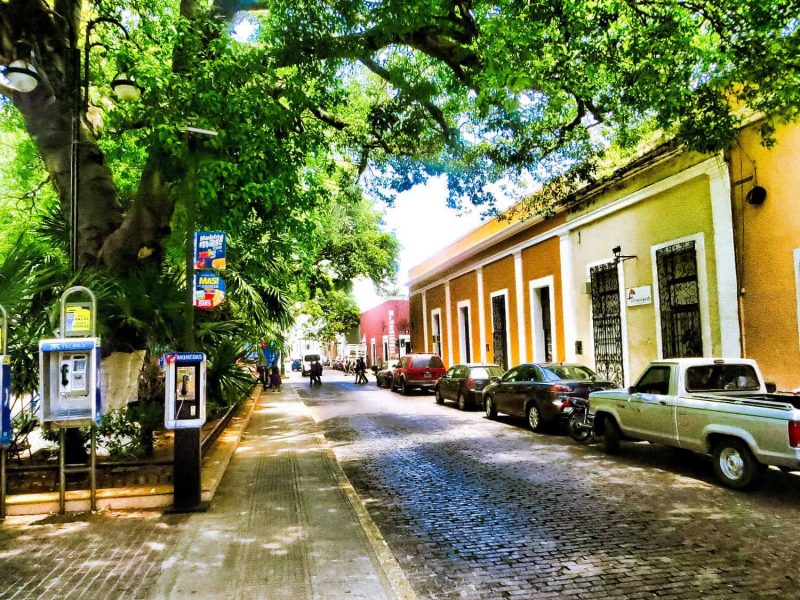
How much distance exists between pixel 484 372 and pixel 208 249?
12048 millimetres

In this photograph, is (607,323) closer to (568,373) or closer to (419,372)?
(568,373)

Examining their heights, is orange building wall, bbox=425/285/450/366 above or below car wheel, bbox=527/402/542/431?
above

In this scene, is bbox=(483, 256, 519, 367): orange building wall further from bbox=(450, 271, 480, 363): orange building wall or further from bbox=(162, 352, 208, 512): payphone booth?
bbox=(162, 352, 208, 512): payphone booth

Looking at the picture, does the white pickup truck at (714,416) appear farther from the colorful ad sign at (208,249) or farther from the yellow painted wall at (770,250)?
the colorful ad sign at (208,249)

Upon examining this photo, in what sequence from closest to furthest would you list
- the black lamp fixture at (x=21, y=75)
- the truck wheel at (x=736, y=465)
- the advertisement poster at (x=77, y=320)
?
the advertisement poster at (x=77, y=320), the black lamp fixture at (x=21, y=75), the truck wheel at (x=736, y=465)

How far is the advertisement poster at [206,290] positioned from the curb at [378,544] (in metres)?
2.73

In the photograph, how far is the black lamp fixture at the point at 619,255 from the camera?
14902 mm

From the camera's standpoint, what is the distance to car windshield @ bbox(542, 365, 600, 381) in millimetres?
11953

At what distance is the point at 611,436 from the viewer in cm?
943

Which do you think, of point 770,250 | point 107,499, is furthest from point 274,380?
point 107,499

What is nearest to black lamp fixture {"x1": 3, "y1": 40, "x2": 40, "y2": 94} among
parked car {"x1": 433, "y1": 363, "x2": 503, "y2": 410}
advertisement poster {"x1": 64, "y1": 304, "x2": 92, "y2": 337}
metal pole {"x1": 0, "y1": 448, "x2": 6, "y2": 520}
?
advertisement poster {"x1": 64, "y1": 304, "x2": 92, "y2": 337}

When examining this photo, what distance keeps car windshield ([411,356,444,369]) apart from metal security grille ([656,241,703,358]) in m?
10.9

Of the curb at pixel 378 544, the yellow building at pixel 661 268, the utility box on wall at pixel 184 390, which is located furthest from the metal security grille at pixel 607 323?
the utility box on wall at pixel 184 390

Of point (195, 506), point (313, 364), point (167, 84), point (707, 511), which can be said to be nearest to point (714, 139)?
point (707, 511)
